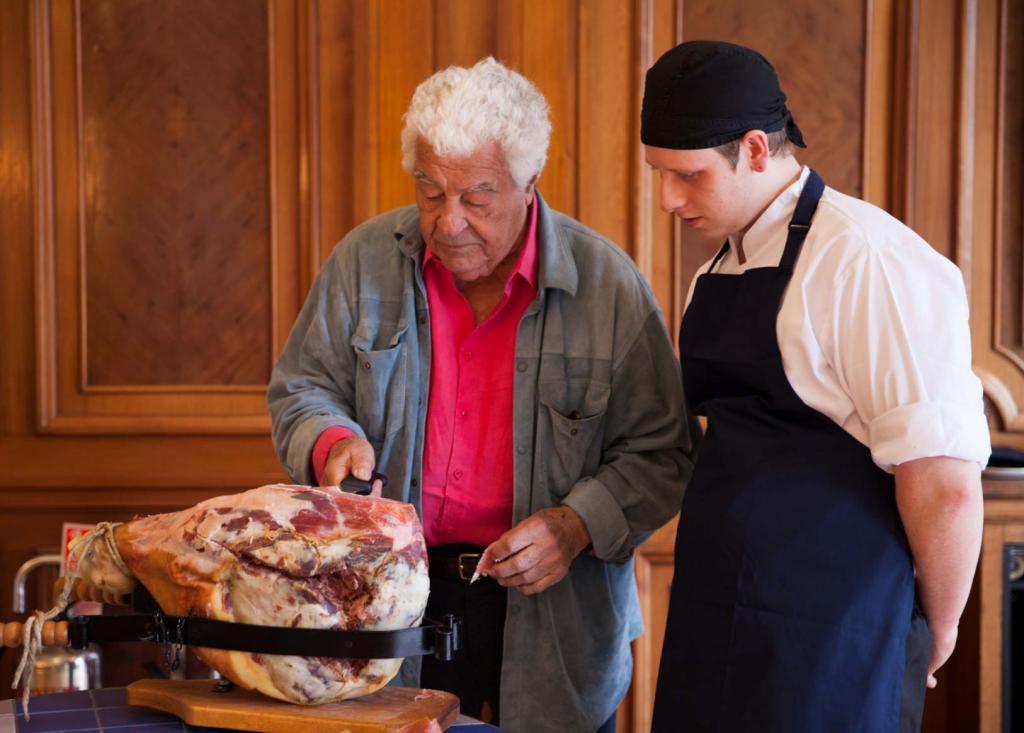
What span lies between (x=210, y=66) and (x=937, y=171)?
5.99 ft

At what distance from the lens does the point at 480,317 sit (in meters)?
1.97

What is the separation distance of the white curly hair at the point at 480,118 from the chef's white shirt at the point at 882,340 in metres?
0.52

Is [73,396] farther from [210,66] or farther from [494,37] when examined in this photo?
Result: [494,37]

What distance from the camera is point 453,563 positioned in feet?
6.10

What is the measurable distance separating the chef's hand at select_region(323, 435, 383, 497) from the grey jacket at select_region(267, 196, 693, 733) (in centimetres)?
7

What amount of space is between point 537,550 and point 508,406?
26 centimetres

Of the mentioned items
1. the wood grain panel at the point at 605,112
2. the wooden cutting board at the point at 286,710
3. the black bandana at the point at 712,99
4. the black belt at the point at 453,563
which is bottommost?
the wooden cutting board at the point at 286,710

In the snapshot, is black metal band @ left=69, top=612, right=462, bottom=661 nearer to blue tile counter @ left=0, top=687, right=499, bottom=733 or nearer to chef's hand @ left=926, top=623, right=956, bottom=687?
blue tile counter @ left=0, top=687, right=499, bottom=733

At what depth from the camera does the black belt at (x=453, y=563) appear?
1.81m

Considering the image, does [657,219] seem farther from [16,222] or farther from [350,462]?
[16,222]

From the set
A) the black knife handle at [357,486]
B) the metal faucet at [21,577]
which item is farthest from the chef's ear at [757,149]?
the metal faucet at [21,577]

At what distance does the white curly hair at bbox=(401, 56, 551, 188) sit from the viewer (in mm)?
1795

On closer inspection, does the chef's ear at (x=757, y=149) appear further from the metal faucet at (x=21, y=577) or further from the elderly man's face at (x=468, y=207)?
the metal faucet at (x=21, y=577)

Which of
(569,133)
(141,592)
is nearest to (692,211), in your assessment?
(141,592)
